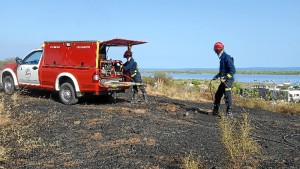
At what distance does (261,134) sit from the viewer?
29.6ft

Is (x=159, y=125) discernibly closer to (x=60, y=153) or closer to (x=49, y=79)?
(x=60, y=153)

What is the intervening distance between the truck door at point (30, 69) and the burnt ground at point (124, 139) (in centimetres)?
197

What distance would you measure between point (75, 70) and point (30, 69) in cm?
222

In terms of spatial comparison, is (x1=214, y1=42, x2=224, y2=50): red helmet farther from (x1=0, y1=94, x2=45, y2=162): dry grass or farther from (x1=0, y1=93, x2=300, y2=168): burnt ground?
(x1=0, y1=94, x2=45, y2=162): dry grass

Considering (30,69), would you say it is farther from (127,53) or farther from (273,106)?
(273,106)

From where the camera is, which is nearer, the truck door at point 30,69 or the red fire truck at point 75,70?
the red fire truck at point 75,70

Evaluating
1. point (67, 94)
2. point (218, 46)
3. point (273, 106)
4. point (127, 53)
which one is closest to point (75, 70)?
point (67, 94)

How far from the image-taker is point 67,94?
1256 centimetres

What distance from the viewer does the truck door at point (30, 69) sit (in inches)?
528

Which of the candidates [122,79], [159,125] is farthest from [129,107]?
[159,125]

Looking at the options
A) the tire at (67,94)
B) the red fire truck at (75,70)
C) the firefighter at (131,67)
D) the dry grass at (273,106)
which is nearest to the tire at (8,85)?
the red fire truck at (75,70)

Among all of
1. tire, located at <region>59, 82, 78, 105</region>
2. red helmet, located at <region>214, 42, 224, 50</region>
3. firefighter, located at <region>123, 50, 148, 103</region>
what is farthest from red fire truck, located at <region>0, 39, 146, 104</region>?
red helmet, located at <region>214, 42, 224, 50</region>

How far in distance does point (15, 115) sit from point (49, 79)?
3.56 meters

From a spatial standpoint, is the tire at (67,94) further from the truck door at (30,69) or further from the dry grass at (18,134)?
the dry grass at (18,134)
